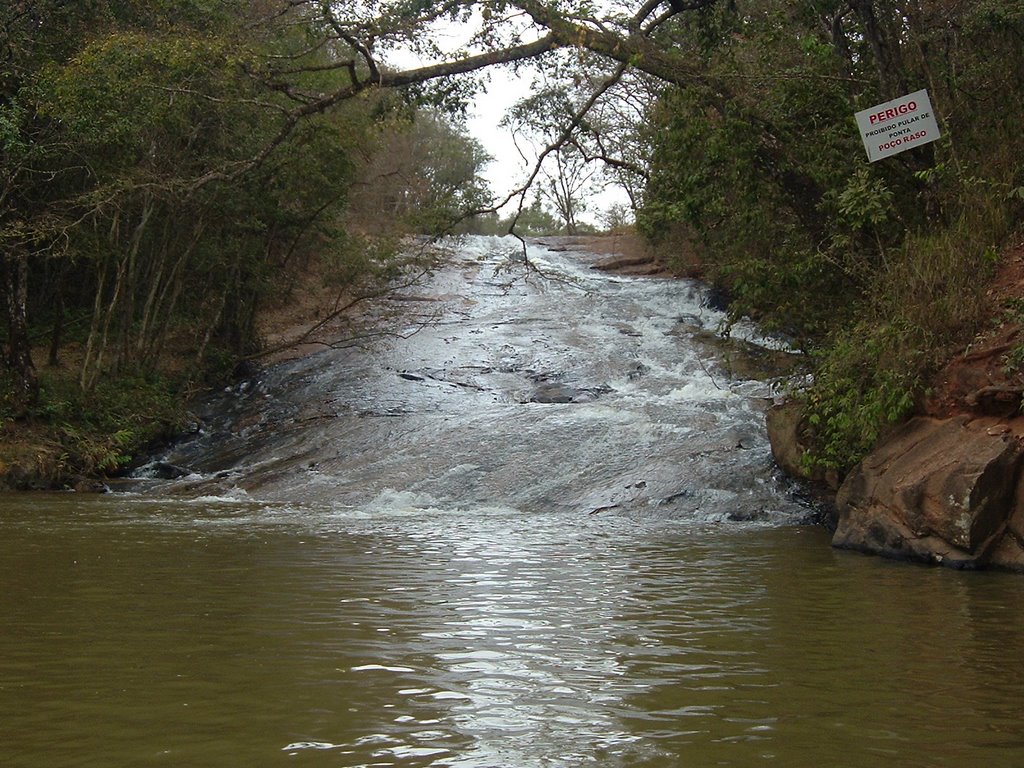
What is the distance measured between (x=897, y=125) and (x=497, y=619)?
283 inches

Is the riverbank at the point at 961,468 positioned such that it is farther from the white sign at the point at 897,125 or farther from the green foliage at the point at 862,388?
the white sign at the point at 897,125

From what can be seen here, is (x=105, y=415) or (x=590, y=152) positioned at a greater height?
(x=590, y=152)

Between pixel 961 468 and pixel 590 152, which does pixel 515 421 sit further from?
pixel 961 468

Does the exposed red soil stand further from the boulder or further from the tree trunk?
the tree trunk

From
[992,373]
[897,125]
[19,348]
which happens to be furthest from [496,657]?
[19,348]

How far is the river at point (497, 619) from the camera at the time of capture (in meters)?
3.53

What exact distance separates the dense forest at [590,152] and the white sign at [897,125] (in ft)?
1.20

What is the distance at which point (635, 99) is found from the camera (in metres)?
16.7

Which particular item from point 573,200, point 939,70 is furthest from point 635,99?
point 573,200

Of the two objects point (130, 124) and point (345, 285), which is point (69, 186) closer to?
point (130, 124)

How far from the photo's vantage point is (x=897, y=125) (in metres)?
10.3

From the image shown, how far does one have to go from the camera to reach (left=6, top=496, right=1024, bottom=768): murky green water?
3449mm

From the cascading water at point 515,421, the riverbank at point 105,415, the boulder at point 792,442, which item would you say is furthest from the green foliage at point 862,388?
the riverbank at point 105,415

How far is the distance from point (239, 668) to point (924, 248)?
7.81 m
